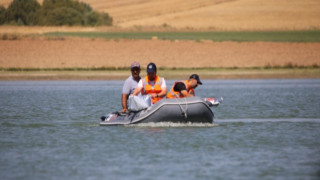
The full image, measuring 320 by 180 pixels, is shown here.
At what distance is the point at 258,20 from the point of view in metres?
101

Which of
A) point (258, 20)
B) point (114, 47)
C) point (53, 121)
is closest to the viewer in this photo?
point (53, 121)

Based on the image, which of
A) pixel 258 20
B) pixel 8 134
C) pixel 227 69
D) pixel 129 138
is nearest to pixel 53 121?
pixel 8 134

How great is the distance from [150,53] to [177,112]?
34.0 meters

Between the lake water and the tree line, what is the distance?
7244cm

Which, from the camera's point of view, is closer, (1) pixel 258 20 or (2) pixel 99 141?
(2) pixel 99 141

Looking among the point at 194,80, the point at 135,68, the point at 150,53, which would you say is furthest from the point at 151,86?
the point at 150,53

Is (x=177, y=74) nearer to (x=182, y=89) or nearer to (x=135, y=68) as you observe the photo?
(x=135, y=68)

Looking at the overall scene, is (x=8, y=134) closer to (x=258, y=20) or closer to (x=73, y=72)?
(x=73, y=72)

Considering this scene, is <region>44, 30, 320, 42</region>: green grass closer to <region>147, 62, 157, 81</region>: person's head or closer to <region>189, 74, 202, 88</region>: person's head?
<region>147, 62, 157, 81</region>: person's head

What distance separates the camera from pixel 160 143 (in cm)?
1703

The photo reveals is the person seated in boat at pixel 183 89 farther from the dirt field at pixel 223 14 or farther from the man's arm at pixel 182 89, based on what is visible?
the dirt field at pixel 223 14

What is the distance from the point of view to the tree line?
101750 millimetres

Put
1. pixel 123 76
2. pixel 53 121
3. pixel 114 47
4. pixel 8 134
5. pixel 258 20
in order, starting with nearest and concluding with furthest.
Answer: pixel 8 134, pixel 53 121, pixel 123 76, pixel 114 47, pixel 258 20

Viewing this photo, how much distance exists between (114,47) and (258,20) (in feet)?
156
